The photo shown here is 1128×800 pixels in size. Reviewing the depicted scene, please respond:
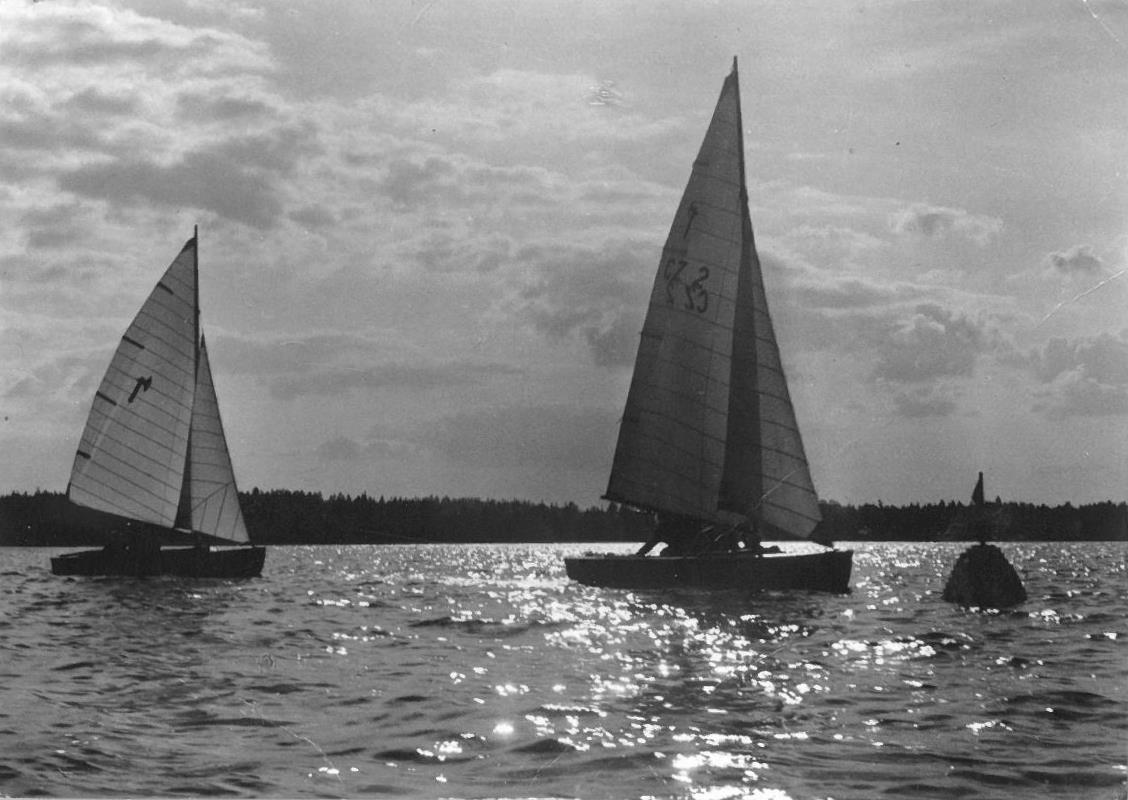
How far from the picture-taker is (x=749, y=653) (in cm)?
2062

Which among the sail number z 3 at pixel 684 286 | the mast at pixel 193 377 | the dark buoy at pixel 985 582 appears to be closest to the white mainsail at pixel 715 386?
the sail number z 3 at pixel 684 286

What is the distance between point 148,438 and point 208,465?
12.2ft

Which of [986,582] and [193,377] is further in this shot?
[193,377]

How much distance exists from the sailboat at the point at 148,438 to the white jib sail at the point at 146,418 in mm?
31

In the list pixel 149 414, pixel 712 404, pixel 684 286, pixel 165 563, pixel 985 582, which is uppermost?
pixel 684 286

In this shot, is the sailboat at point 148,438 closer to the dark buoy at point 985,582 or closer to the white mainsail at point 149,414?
the white mainsail at point 149,414

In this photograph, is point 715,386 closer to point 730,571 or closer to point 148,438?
point 730,571

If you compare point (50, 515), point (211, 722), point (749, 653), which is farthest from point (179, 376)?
point (50, 515)

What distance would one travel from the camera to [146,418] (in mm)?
42312

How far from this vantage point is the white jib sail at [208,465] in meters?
45.6

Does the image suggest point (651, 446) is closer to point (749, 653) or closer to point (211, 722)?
point (749, 653)

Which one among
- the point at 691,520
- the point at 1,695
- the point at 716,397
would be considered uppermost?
the point at 716,397

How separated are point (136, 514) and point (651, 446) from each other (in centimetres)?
1706

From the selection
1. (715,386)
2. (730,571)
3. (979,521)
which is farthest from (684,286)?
(979,521)
